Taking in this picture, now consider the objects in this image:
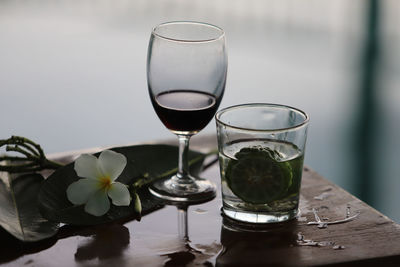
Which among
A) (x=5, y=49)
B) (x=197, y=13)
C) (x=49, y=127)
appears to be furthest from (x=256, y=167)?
(x=197, y=13)

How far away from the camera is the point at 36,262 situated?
2.58ft

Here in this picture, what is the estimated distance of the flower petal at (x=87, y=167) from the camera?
91cm

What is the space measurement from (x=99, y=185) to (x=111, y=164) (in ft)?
0.11

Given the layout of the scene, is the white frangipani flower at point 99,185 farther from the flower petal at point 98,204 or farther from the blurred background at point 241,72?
the blurred background at point 241,72

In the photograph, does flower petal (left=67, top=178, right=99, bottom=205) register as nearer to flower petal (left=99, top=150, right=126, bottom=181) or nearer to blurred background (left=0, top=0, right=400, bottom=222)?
flower petal (left=99, top=150, right=126, bottom=181)

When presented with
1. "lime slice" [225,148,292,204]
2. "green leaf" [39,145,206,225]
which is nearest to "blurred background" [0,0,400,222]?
"green leaf" [39,145,206,225]

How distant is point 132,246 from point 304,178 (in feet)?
1.15

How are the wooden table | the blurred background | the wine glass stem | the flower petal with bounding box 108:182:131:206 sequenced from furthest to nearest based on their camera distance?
the blurred background, the wine glass stem, the flower petal with bounding box 108:182:131:206, the wooden table

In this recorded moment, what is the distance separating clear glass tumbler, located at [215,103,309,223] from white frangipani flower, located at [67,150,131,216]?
141 millimetres

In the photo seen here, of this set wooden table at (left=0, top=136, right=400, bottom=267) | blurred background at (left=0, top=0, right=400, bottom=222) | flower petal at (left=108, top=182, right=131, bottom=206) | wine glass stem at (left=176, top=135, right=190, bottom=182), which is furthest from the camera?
blurred background at (left=0, top=0, right=400, bottom=222)

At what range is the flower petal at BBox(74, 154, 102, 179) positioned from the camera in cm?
91

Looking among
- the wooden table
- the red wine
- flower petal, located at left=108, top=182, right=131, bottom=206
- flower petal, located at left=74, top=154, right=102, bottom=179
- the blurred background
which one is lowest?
the blurred background

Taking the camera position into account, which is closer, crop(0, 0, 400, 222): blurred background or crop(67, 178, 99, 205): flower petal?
crop(67, 178, 99, 205): flower petal

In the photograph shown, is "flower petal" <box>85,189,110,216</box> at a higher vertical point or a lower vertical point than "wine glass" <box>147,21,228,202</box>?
lower
